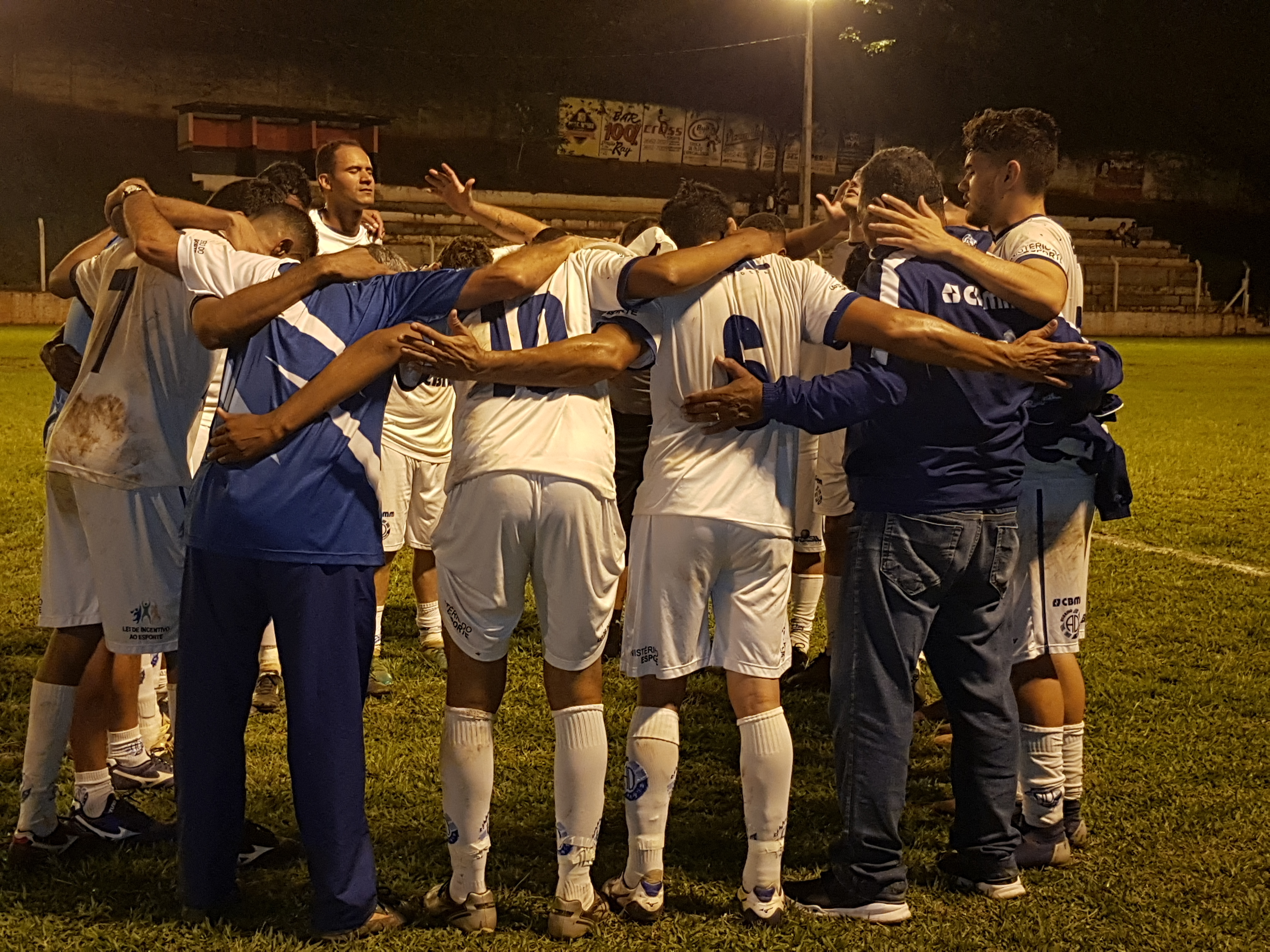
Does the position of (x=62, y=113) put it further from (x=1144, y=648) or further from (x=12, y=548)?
(x=1144, y=648)

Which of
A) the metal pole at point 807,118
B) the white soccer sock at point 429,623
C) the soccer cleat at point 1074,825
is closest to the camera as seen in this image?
the soccer cleat at point 1074,825

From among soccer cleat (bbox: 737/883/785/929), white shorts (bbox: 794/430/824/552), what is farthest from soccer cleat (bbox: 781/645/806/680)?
soccer cleat (bbox: 737/883/785/929)

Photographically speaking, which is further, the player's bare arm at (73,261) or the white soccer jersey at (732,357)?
the player's bare arm at (73,261)

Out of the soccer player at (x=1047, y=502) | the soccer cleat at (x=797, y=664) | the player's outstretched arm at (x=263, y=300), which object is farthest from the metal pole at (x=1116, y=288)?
the player's outstretched arm at (x=263, y=300)

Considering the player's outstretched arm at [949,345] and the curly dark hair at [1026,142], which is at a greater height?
the curly dark hair at [1026,142]

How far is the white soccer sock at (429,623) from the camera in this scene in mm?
7293

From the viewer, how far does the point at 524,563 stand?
3.90 meters

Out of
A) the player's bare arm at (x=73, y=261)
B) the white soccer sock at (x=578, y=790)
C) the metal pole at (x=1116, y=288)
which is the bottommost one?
the white soccer sock at (x=578, y=790)

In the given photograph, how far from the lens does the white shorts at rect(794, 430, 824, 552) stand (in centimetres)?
641

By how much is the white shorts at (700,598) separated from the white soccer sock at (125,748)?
87.2 inches

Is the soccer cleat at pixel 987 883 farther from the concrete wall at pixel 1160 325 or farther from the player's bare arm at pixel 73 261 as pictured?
the concrete wall at pixel 1160 325

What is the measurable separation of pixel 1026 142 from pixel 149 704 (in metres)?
3.94

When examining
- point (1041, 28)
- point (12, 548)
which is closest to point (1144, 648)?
point (12, 548)

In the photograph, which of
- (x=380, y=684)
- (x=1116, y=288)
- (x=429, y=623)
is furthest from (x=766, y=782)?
(x=1116, y=288)
